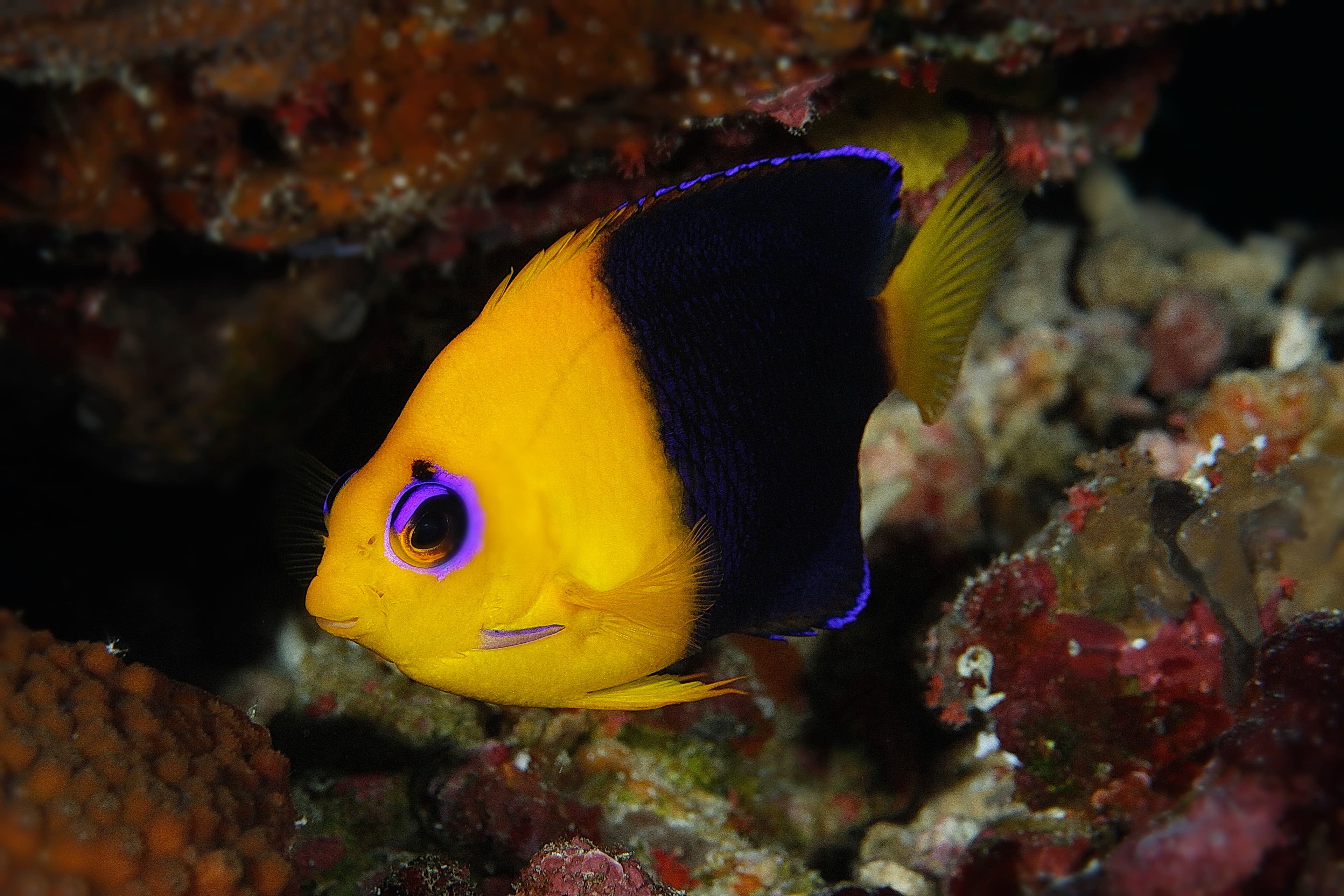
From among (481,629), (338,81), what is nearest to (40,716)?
(481,629)

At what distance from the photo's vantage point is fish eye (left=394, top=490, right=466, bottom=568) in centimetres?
163

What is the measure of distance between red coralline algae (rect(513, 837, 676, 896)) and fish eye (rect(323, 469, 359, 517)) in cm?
123

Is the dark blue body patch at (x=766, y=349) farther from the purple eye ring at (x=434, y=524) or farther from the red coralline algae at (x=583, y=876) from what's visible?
the red coralline algae at (x=583, y=876)

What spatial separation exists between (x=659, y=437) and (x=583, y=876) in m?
1.28

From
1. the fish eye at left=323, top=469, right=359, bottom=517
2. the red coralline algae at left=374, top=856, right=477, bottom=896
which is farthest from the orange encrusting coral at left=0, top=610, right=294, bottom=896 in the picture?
the fish eye at left=323, top=469, right=359, bottom=517

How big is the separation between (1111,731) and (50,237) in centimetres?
297

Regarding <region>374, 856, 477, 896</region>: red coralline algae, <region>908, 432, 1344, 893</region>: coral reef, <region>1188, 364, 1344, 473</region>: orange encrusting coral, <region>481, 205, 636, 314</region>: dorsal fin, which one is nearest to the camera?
<region>481, 205, 636, 314</region>: dorsal fin

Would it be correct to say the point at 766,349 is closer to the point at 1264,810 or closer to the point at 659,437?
the point at 659,437

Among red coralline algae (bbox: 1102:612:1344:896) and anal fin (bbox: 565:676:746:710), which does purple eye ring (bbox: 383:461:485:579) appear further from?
red coralline algae (bbox: 1102:612:1344:896)

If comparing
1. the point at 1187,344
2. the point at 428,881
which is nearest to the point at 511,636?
the point at 428,881

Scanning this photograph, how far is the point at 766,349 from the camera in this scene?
2.02 metres

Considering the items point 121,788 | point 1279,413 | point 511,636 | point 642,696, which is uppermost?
point 1279,413

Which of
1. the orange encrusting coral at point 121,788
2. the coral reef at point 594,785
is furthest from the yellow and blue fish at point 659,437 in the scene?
the coral reef at point 594,785

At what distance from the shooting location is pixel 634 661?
1.98 metres
